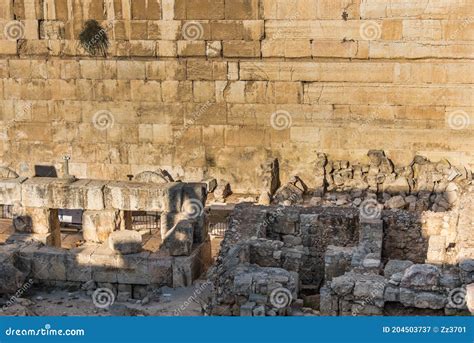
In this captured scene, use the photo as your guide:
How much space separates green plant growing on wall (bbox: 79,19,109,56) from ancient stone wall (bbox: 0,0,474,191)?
0.17 ft

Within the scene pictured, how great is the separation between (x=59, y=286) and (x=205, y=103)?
7.14 m

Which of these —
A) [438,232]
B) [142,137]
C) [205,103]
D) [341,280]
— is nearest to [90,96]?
[142,137]

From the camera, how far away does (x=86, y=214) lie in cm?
1580

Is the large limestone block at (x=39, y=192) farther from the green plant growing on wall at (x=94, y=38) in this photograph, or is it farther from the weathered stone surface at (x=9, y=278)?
the green plant growing on wall at (x=94, y=38)

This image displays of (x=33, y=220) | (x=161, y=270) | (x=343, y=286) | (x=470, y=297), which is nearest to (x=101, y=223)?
(x=33, y=220)

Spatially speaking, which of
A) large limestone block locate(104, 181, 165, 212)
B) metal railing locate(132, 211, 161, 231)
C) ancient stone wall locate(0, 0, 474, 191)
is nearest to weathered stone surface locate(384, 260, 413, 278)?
large limestone block locate(104, 181, 165, 212)

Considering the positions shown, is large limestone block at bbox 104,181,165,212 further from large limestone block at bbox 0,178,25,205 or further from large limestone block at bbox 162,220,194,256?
large limestone block at bbox 0,178,25,205

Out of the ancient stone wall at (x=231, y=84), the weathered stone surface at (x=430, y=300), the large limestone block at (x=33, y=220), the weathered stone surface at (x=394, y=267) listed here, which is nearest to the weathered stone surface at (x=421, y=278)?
the weathered stone surface at (x=430, y=300)

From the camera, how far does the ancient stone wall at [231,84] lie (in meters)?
19.7

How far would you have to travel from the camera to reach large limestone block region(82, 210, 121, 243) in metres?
15.7

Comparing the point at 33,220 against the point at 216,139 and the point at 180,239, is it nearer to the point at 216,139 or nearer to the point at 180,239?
the point at 180,239

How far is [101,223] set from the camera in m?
15.7

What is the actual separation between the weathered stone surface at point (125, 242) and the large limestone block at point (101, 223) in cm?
44

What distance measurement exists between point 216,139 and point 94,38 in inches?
158
